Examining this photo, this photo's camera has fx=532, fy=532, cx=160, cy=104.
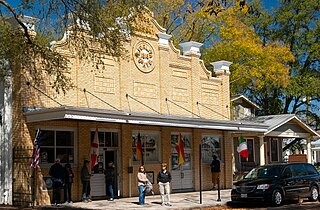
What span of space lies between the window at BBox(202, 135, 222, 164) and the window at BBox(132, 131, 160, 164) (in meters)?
3.41

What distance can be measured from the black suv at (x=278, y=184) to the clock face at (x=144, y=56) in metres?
6.98

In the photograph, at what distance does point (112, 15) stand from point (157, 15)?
21792 millimetres

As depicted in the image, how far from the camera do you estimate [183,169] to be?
87.4ft

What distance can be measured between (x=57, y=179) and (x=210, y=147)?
1084cm

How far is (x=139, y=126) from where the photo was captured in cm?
2428

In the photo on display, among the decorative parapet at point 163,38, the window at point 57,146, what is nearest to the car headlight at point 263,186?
the window at point 57,146

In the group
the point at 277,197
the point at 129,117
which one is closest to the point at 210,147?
the point at 129,117

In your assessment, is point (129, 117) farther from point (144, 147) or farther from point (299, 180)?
point (299, 180)

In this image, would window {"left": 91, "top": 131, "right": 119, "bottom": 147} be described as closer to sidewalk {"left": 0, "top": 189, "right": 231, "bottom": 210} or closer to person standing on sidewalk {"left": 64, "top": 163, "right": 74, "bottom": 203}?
sidewalk {"left": 0, "top": 189, "right": 231, "bottom": 210}

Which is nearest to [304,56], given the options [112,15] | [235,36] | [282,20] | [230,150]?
[282,20]

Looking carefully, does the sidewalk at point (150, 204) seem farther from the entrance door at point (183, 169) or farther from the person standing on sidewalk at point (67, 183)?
the entrance door at point (183, 169)

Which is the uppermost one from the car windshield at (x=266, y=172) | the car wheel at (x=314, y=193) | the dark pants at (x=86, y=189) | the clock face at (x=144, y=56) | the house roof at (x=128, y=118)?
the clock face at (x=144, y=56)

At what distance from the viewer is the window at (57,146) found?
68.1 feet

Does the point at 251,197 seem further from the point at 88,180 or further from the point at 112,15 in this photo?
the point at 112,15
